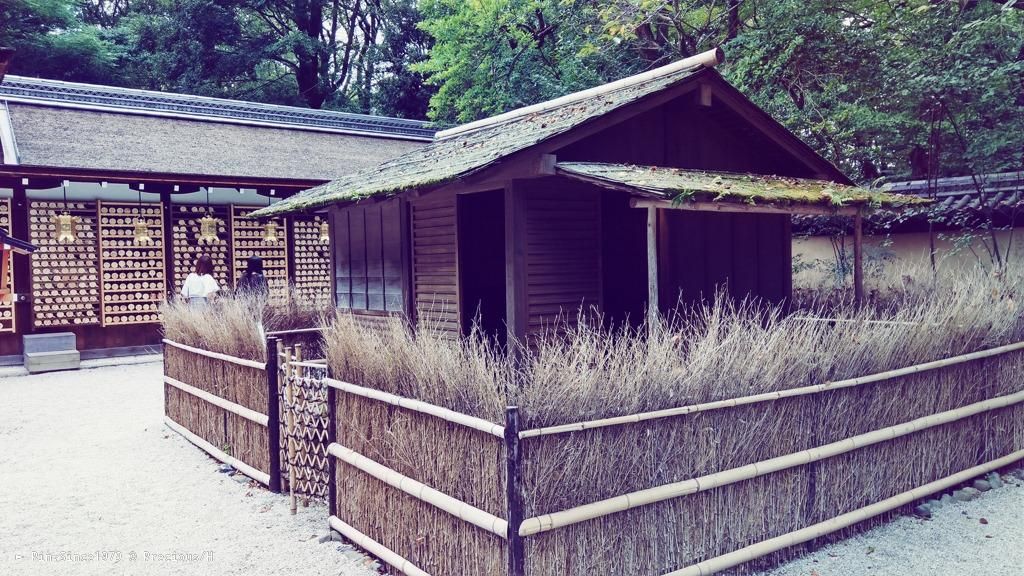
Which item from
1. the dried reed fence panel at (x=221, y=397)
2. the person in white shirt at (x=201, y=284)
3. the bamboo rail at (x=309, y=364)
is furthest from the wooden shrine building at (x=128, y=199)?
the bamboo rail at (x=309, y=364)

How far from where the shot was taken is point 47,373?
11.0m

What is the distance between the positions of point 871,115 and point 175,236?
1170 centimetres

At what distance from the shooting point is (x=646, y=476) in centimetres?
353

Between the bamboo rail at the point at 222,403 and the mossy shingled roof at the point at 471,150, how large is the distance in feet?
7.30

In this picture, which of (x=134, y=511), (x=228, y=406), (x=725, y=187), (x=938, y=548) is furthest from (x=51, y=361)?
(x=938, y=548)

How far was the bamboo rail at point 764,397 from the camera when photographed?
10.7 ft

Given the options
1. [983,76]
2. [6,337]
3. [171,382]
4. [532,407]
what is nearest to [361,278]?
[171,382]

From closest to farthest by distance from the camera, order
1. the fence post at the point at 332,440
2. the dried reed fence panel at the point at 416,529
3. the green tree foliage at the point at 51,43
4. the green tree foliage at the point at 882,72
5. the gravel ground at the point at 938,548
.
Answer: the dried reed fence panel at the point at 416,529, the gravel ground at the point at 938,548, the fence post at the point at 332,440, the green tree foliage at the point at 882,72, the green tree foliage at the point at 51,43

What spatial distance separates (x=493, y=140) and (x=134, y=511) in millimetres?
4461

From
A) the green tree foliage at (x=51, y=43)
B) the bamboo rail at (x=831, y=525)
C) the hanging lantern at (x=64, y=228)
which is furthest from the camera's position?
the green tree foliage at (x=51, y=43)

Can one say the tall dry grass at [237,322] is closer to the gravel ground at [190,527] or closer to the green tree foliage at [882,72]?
the gravel ground at [190,527]

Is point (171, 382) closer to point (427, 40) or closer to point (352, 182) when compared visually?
point (352, 182)

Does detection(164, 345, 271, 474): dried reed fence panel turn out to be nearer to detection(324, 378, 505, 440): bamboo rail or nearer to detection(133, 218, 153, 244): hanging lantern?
detection(324, 378, 505, 440): bamboo rail

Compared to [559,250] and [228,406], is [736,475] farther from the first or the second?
[228,406]
